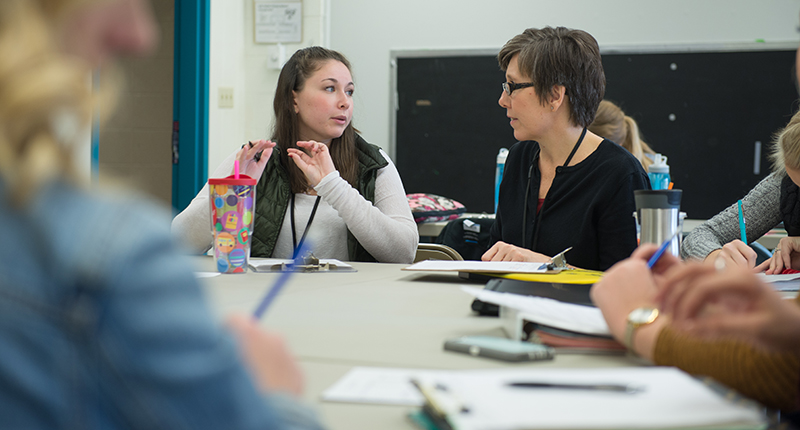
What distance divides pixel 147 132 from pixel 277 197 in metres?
2.31

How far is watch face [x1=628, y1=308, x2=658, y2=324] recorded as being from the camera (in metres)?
0.74

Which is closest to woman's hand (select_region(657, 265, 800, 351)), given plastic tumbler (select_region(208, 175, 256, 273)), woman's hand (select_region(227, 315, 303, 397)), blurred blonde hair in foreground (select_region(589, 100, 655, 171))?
woman's hand (select_region(227, 315, 303, 397))

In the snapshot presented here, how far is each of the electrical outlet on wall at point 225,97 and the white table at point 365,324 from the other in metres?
2.54

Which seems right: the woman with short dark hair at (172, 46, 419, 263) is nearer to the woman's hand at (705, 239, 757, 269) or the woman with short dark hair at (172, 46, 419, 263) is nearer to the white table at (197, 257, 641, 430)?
the white table at (197, 257, 641, 430)

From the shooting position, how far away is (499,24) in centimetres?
405

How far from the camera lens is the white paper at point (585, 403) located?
1.54 ft

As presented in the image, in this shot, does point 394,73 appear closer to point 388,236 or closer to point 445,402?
point 388,236

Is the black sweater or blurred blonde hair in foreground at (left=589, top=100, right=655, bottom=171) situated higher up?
blurred blonde hair in foreground at (left=589, top=100, right=655, bottom=171)

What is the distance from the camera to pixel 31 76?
1.05 ft

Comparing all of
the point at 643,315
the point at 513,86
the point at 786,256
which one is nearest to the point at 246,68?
the point at 513,86

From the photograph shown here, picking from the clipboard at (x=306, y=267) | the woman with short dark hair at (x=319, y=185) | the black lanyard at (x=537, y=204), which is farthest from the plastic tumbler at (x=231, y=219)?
the black lanyard at (x=537, y=204)

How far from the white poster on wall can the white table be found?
2.81 meters

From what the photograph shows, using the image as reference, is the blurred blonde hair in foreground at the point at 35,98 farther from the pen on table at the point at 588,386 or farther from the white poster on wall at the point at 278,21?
the white poster on wall at the point at 278,21

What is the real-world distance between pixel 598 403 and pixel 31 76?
444 millimetres
